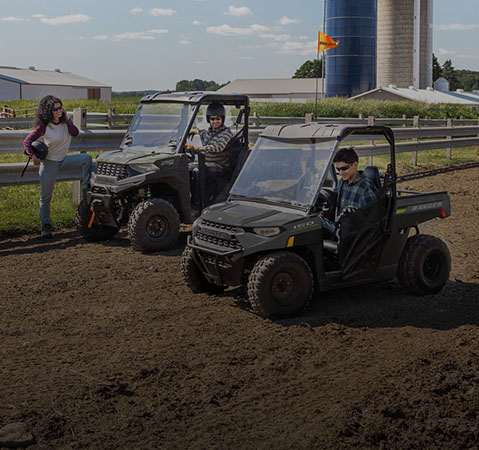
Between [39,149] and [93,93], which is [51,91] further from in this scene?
[39,149]

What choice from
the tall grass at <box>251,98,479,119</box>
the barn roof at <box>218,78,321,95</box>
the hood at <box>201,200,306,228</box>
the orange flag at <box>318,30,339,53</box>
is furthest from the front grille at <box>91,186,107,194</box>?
the barn roof at <box>218,78,321,95</box>

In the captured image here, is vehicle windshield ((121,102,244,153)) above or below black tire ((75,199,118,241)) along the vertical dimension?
above

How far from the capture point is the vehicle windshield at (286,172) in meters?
6.65

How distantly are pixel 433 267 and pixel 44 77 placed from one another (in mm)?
86135

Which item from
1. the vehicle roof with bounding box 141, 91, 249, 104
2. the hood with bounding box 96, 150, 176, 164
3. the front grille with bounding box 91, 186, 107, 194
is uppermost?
the vehicle roof with bounding box 141, 91, 249, 104

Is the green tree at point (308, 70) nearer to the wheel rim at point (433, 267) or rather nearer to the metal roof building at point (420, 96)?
the metal roof building at point (420, 96)

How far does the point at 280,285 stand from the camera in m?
6.34

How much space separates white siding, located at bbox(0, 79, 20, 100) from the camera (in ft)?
268

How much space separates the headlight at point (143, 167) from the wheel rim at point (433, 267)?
3.51m

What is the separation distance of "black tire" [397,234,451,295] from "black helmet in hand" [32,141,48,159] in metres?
4.89

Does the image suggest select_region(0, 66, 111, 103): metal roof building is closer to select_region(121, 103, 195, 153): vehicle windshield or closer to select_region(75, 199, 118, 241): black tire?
select_region(121, 103, 195, 153): vehicle windshield

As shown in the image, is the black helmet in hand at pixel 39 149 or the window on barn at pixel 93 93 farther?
the window on barn at pixel 93 93

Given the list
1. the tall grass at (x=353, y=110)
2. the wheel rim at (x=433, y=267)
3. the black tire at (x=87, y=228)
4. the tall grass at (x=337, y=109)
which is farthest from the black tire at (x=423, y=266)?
the tall grass at (x=353, y=110)

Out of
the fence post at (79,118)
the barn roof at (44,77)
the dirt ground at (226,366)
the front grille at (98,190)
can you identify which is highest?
the barn roof at (44,77)
